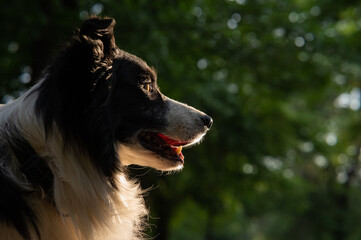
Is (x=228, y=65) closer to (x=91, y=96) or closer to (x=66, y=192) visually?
(x=91, y=96)

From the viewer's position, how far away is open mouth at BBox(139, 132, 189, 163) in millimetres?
4223

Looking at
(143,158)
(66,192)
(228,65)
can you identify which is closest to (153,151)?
(143,158)

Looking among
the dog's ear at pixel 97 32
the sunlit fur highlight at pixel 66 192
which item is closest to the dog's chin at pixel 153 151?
the sunlit fur highlight at pixel 66 192

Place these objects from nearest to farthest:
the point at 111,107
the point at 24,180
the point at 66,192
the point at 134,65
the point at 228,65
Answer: the point at 24,180 → the point at 66,192 → the point at 111,107 → the point at 134,65 → the point at 228,65

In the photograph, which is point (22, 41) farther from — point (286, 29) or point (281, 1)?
point (281, 1)

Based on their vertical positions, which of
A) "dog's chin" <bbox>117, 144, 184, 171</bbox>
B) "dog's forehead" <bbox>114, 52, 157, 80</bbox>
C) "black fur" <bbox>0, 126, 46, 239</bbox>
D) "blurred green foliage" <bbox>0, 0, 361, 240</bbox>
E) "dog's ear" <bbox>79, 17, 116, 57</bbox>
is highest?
"dog's ear" <bbox>79, 17, 116, 57</bbox>

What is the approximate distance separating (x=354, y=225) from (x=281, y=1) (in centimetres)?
2047

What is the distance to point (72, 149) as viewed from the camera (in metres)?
3.58

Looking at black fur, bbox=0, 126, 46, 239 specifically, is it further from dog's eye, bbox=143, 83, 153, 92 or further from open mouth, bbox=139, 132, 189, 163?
dog's eye, bbox=143, 83, 153, 92

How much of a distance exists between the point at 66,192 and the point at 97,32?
1.24 m

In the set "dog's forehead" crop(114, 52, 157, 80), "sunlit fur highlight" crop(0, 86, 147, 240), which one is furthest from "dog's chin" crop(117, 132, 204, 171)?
"dog's forehead" crop(114, 52, 157, 80)

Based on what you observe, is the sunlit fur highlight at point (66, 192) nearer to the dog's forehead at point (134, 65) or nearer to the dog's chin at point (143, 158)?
the dog's chin at point (143, 158)

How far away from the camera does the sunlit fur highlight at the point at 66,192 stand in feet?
11.5

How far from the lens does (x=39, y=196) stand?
350 cm
